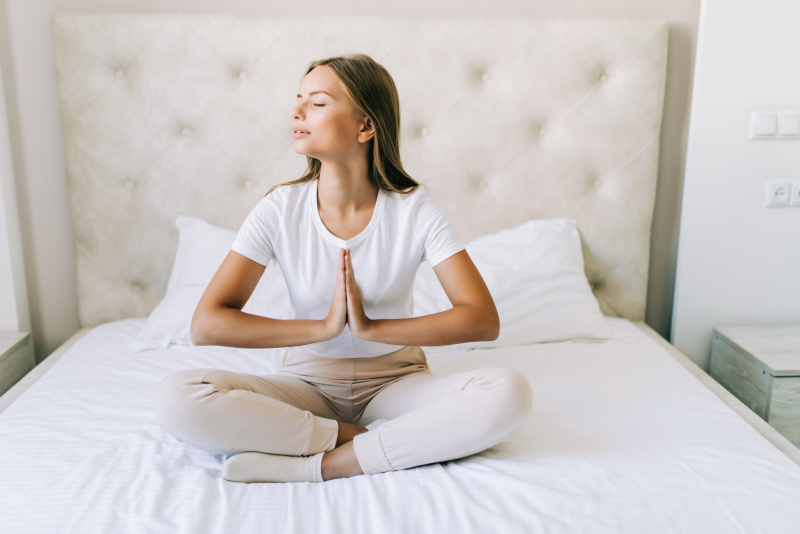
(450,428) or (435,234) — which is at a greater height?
(435,234)

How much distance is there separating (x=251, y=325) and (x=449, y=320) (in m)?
0.36

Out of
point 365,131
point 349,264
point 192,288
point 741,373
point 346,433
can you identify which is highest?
point 365,131

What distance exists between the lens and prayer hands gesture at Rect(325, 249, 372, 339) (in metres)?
1.12

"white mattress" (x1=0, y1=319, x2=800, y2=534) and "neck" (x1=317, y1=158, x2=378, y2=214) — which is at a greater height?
"neck" (x1=317, y1=158, x2=378, y2=214)

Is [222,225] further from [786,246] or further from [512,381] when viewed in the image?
[786,246]

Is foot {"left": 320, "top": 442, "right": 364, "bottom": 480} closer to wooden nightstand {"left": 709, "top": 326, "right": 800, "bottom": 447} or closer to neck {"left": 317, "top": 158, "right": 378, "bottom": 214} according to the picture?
neck {"left": 317, "top": 158, "right": 378, "bottom": 214}

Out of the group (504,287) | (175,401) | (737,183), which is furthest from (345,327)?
(737,183)

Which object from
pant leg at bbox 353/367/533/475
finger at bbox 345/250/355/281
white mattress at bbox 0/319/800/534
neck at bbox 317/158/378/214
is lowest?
white mattress at bbox 0/319/800/534

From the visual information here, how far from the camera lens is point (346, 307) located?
3.70 ft

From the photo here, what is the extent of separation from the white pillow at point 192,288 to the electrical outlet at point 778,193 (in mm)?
1466

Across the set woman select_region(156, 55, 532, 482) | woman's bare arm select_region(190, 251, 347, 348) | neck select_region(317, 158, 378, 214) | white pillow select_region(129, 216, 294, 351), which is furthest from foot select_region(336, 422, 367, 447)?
white pillow select_region(129, 216, 294, 351)

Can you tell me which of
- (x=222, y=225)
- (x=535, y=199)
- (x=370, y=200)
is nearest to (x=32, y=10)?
(x=222, y=225)

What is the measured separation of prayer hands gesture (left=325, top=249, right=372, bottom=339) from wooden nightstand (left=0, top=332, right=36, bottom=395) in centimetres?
108

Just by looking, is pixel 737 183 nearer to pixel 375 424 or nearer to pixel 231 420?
pixel 375 424
